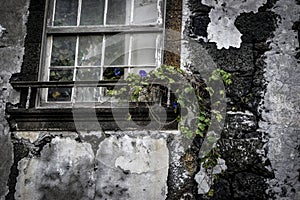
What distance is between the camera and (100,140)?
435 cm

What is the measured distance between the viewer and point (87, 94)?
4.64m

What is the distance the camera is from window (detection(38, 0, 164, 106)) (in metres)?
4.66

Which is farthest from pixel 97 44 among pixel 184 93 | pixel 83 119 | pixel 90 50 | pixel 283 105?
pixel 283 105

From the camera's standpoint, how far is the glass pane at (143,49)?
4.66 metres

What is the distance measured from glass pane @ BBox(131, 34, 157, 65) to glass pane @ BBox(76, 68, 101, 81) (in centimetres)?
34

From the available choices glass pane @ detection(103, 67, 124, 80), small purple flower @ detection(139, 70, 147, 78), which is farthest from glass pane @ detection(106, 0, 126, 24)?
small purple flower @ detection(139, 70, 147, 78)

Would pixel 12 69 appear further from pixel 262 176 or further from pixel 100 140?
pixel 262 176

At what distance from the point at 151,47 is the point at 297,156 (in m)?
1.59

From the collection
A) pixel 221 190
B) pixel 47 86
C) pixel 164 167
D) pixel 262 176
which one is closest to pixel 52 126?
pixel 47 86

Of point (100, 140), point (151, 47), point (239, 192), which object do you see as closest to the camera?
point (239, 192)

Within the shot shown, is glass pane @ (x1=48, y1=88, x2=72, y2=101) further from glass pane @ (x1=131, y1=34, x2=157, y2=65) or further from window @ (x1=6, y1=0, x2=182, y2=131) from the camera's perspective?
glass pane @ (x1=131, y1=34, x2=157, y2=65)

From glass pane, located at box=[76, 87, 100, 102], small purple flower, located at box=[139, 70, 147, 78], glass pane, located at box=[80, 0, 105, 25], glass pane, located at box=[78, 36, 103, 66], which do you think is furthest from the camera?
glass pane, located at box=[80, 0, 105, 25]

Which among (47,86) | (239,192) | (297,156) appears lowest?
(239,192)

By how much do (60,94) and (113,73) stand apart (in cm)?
52
